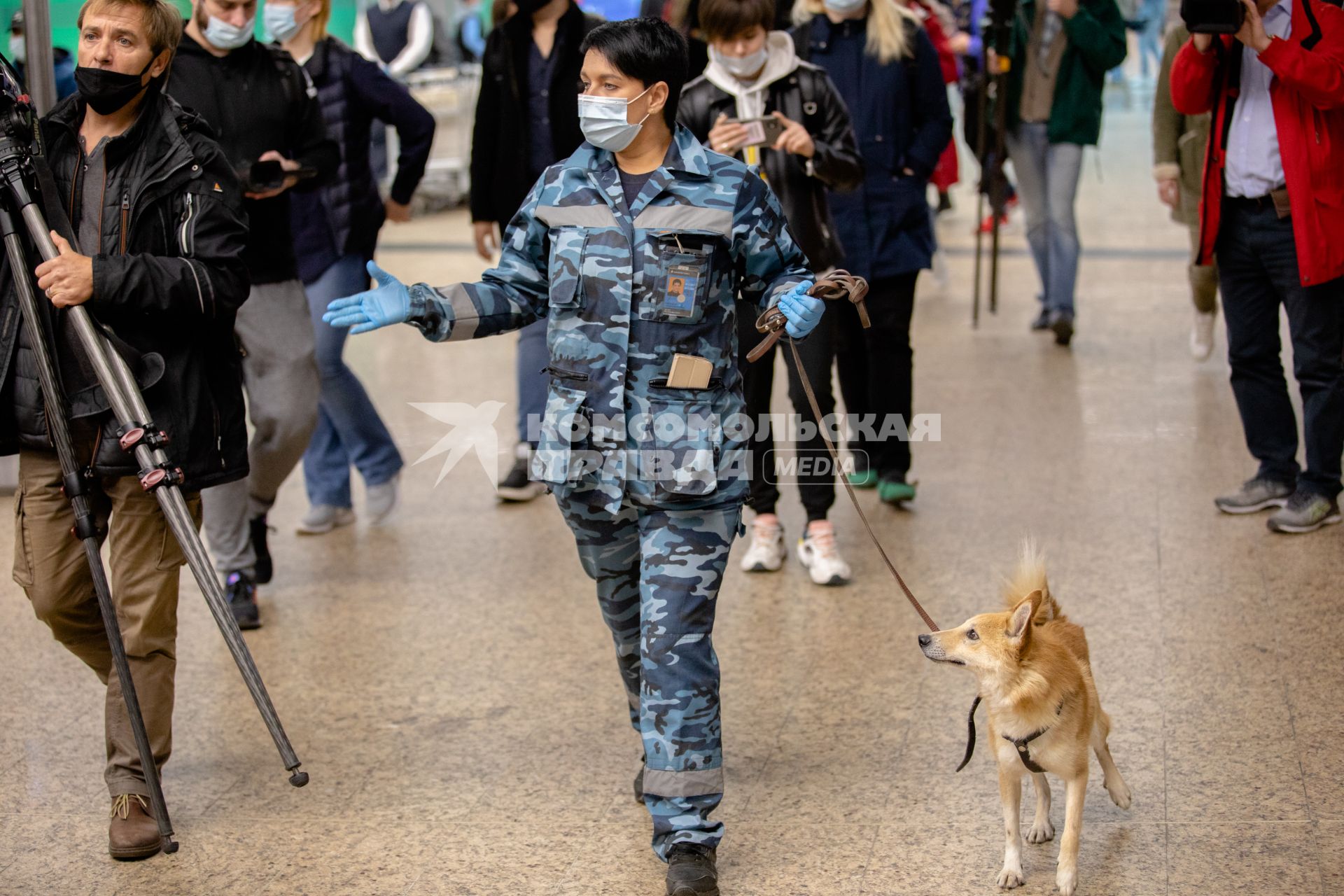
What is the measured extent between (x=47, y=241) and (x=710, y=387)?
1.56m

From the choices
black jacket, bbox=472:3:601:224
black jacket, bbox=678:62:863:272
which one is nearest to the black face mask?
black jacket, bbox=678:62:863:272

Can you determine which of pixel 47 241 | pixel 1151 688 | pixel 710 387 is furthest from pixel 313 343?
pixel 1151 688

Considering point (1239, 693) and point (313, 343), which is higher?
point (313, 343)

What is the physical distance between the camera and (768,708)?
4535mm

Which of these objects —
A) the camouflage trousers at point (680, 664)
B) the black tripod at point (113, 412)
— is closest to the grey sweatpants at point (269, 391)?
the black tripod at point (113, 412)

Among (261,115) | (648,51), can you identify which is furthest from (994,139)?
(648,51)

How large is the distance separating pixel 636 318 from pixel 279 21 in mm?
2955

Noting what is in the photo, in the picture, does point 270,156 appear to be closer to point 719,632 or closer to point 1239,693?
point 719,632

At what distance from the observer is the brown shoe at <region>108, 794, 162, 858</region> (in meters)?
3.75

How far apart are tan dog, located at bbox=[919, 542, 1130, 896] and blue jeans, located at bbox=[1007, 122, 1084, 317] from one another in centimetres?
568

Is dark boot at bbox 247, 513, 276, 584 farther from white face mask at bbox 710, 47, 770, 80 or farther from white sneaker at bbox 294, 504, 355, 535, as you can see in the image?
white face mask at bbox 710, 47, 770, 80

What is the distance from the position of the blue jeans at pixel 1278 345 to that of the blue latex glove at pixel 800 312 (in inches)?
107

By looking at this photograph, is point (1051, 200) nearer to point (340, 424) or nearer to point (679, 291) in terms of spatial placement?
point (340, 424)

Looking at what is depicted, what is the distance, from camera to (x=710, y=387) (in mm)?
3574
